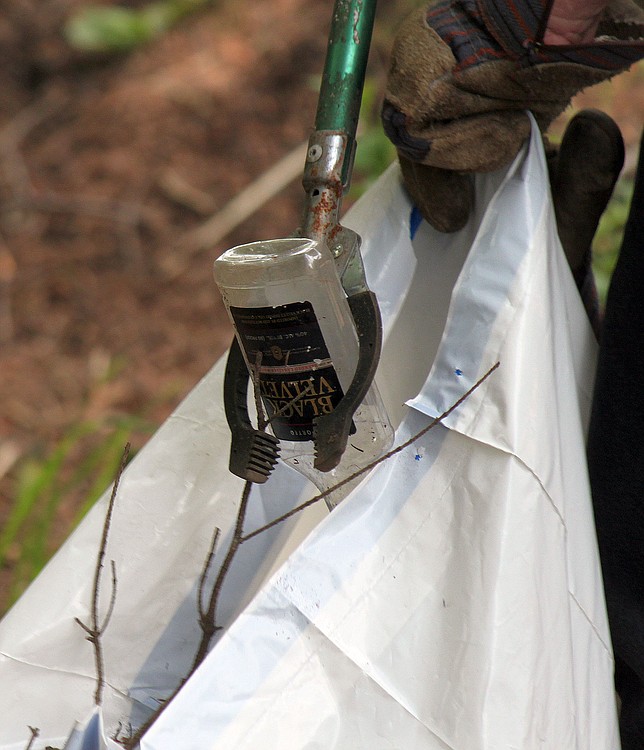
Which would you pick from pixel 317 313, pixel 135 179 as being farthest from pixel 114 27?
pixel 317 313

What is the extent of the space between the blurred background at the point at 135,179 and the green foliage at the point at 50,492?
1 centimetres

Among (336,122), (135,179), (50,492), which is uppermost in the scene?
(336,122)

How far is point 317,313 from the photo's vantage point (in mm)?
647

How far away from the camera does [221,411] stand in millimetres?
851

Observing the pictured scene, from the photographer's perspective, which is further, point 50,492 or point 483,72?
point 50,492

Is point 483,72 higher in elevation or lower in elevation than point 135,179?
higher

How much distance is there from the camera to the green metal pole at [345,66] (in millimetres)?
714

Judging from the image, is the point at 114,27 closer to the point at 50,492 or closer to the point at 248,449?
the point at 50,492

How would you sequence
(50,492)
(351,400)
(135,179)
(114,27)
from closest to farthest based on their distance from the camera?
(351,400)
(50,492)
(135,179)
(114,27)

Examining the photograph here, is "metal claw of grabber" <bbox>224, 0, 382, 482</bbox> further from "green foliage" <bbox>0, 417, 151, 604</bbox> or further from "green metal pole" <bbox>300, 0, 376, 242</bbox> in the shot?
"green foliage" <bbox>0, 417, 151, 604</bbox>

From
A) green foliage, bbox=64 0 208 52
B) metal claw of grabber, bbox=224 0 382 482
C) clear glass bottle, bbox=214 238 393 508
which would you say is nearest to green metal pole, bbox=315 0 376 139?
metal claw of grabber, bbox=224 0 382 482

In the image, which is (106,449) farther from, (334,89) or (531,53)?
(531,53)

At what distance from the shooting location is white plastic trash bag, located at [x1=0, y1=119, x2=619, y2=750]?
0.61 meters

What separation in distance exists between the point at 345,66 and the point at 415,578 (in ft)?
1.47
